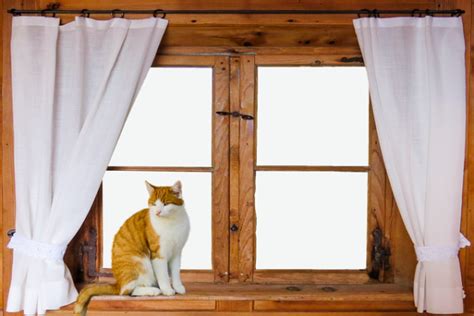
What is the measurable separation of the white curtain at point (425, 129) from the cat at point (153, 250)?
0.90m

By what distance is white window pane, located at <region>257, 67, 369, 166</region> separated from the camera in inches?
97.7

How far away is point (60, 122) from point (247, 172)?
84 centimetres

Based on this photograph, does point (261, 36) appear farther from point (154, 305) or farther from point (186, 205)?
point (154, 305)

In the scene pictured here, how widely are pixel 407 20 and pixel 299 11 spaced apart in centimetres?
45

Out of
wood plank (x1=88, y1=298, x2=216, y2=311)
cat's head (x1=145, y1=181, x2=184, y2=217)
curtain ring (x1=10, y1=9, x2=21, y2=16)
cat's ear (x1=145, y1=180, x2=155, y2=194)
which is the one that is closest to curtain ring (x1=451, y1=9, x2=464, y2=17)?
cat's head (x1=145, y1=181, x2=184, y2=217)

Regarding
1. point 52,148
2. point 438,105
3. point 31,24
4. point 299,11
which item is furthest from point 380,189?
point 31,24

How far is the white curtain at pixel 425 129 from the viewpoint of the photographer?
2186 mm

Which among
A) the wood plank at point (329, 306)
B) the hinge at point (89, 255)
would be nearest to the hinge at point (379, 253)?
the wood plank at point (329, 306)

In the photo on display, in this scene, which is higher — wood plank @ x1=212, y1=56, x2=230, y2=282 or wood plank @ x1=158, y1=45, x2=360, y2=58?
wood plank @ x1=158, y1=45, x2=360, y2=58

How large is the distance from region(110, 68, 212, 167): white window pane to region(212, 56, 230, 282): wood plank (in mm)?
62

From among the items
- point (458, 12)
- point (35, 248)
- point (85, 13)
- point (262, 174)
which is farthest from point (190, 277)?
point (458, 12)

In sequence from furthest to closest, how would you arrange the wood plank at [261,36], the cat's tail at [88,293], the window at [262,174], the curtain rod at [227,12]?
the window at [262,174] < the wood plank at [261,36] < the curtain rod at [227,12] < the cat's tail at [88,293]

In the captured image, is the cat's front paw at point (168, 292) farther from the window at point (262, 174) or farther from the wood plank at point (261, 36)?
the wood plank at point (261, 36)

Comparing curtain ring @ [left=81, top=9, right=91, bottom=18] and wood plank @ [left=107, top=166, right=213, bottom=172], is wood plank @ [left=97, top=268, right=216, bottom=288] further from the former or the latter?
curtain ring @ [left=81, top=9, right=91, bottom=18]
